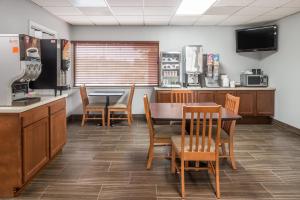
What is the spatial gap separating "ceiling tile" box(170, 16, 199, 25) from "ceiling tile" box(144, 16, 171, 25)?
14cm

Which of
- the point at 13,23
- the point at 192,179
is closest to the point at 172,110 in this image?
the point at 192,179

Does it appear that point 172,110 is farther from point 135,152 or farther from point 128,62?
point 128,62

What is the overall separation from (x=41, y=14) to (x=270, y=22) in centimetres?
505

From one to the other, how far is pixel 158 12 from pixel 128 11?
596mm

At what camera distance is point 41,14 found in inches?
215

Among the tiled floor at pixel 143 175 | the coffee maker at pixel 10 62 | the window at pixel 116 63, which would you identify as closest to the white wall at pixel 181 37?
the window at pixel 116 63

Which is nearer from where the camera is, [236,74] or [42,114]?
[42,114]

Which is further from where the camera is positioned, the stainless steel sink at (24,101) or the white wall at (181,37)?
the white wall at (181,37)

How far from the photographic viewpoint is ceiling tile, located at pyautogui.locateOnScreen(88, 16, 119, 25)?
6.40 m

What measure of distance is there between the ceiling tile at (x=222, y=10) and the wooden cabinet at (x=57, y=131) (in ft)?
11.0

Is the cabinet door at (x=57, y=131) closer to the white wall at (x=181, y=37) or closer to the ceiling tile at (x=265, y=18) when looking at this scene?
the white wall at (x=181, y=37)

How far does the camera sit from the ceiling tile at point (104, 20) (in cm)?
640

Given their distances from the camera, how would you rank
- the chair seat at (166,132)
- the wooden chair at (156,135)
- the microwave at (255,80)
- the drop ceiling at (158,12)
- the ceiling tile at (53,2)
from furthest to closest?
the microwave at (255,80) → the drop ceiling at (158,12) → the ceiling tile at (53,2) → the chair seat at (166,132) → the wooden chair at (156,135)

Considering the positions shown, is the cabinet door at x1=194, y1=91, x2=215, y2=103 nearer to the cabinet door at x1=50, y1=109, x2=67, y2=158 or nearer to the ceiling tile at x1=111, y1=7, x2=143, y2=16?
the ceiling tile at x1=111, y1=7, x2=143, y2=16
